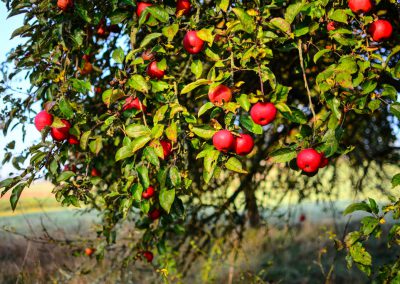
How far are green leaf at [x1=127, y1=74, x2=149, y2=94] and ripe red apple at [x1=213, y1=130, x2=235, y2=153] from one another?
41 centimetres

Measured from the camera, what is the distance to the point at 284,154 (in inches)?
71.7

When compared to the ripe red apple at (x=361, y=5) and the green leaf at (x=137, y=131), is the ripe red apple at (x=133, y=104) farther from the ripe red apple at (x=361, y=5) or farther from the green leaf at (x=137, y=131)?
the ripe red apple at (x=361, y=5)

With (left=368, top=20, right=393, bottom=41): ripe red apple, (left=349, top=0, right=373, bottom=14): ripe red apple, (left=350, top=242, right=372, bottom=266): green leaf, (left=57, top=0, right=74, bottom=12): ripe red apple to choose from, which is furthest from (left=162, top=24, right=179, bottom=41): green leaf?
(left=350, top=242, right=372, bottom=266): green leaf

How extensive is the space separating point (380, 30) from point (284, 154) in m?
0.73

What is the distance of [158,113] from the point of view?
179 cm

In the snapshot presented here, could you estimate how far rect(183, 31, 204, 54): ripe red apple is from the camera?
6.13ft

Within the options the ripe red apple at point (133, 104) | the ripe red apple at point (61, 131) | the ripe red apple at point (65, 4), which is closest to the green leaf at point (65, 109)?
the ripe red apple at point (61, 131)

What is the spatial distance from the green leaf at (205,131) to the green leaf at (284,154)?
275 mm

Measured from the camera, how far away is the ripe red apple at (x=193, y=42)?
187 cm

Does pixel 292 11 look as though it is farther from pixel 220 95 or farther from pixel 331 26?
Result: pixel 220 95

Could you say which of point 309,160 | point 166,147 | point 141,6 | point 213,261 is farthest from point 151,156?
point 213,261

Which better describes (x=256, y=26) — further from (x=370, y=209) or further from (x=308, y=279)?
(x=308, y=279)

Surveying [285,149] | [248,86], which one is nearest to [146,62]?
[285,149]

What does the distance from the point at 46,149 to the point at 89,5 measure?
77cm
